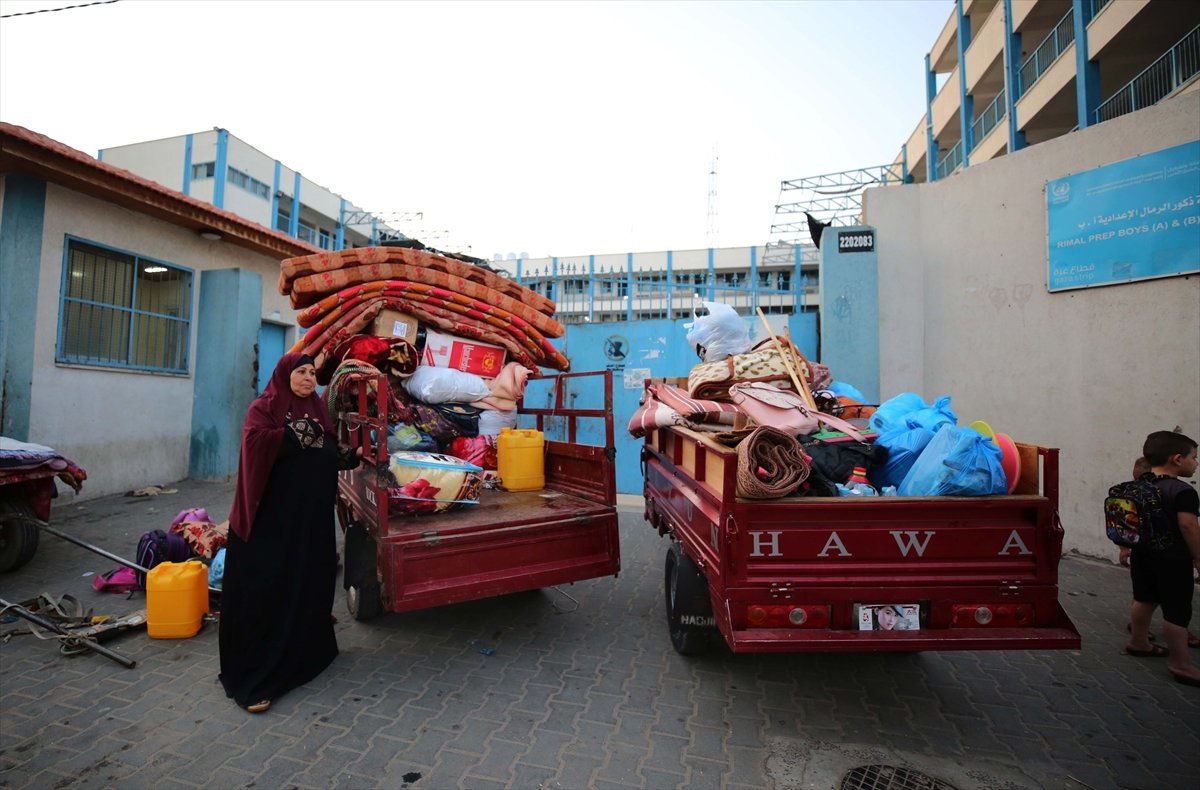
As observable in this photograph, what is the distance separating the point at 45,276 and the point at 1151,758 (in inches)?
405

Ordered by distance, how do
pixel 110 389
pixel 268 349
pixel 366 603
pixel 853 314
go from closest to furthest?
pixel 366 603, pixel 853 314, pixel 110 389, pixel 268 349

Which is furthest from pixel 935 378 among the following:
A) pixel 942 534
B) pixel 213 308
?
pixel 213 308

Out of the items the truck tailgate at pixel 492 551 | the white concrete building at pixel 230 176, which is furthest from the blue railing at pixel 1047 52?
the white concrete building at pixel 230 176

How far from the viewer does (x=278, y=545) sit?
3141 millimetres

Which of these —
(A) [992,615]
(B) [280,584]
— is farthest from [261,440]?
(A) [992,615]

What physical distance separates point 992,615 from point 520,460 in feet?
10.4

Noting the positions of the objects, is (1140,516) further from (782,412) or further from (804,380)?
(782,412)

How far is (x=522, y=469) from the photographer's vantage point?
15.1 ft

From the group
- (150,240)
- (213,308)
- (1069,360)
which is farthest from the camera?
(213,308)

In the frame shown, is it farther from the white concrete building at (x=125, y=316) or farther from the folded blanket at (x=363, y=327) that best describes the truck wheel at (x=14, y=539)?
the folded blanket at (x=363, y=327)

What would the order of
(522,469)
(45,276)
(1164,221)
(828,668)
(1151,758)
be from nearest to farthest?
(1151,758)
(828,668)
(522,469)
(1164,221)
(45,276)

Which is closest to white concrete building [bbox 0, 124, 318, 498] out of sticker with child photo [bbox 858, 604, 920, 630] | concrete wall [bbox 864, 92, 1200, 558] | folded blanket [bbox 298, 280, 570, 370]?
folded blanket [bbox 298, 280, 570, 370]

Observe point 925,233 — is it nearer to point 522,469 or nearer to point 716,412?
point 716,412

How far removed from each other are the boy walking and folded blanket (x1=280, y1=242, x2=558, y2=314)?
5.04 metres
